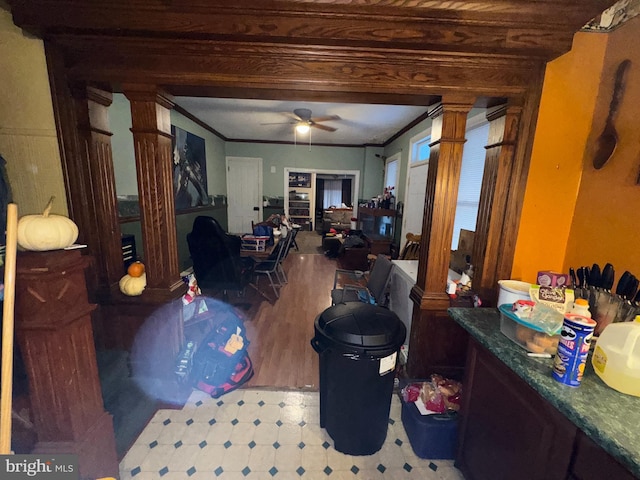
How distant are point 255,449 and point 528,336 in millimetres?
1542

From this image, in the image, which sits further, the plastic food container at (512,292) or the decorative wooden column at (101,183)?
the decorative wooden column at (101,183)

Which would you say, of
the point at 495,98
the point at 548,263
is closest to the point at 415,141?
the point at 495,98

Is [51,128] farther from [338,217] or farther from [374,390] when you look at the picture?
[338,217]

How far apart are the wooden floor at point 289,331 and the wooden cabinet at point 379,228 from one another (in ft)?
3.24

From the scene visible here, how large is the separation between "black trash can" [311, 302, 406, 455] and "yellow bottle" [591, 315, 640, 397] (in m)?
0.72

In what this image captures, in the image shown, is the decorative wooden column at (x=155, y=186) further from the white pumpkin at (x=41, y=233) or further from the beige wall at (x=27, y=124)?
the white pumpkin at (x=41, y=233)

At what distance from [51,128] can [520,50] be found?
2.70 metres

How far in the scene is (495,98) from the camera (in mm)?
1521

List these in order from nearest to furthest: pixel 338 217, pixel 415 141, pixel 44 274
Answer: pixel 44 274 → pixel 415 141 → pixel 338 217

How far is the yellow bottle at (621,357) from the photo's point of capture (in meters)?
0.78

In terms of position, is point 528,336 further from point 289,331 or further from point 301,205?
point 301,205

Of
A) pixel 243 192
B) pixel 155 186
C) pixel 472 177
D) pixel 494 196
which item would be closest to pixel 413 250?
pixel 472 177

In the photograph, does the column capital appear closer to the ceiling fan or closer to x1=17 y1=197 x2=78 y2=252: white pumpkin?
x1=17 y1=197 x2=78 y2=252: white pumpkin

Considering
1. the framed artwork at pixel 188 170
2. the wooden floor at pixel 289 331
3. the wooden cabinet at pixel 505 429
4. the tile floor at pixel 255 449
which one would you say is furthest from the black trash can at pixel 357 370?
the framed artwork at pixel 188 170
